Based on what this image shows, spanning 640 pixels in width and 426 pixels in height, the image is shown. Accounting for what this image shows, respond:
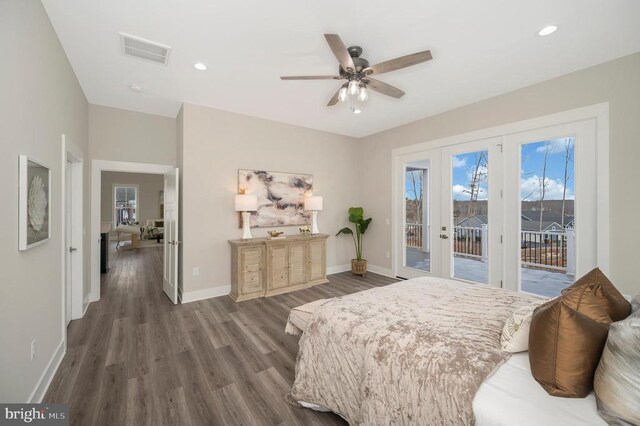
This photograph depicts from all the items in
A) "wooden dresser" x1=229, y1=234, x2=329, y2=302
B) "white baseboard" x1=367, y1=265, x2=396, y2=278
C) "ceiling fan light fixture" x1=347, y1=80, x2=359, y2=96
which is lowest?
"white baseboard" x1=367, y1=265, x2=396, y2=278

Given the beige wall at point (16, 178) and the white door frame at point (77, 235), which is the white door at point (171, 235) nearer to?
the white door frame at point (77, 235)

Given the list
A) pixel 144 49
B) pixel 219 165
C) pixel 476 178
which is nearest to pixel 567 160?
pixel 476 178

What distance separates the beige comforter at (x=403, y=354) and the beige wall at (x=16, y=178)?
1759 millimetres

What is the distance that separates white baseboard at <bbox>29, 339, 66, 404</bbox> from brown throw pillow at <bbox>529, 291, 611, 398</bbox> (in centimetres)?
303

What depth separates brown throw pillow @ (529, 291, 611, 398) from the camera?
3.28ft

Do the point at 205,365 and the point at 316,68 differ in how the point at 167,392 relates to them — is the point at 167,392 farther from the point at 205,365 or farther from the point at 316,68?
the point at 316,68

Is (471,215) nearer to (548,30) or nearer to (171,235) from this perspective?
(548,30)

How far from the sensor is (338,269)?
18.1 feet

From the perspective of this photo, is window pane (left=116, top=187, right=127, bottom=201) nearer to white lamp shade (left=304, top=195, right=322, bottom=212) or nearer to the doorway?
the doorway

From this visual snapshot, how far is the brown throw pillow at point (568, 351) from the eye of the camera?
3.28 feet

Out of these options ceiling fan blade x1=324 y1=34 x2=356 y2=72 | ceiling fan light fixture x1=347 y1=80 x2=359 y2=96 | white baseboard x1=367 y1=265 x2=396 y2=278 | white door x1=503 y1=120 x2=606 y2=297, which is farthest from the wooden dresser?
white door x1=503 y1=120 x2=606 y2=297

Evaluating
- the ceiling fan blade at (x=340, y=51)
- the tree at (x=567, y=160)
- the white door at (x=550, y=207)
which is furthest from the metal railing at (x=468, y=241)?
the ceiling fan blade at (x=340, y=51)

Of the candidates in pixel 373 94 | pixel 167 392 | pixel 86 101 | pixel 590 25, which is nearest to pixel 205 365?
pixel 167 392

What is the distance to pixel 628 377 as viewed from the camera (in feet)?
2.79
